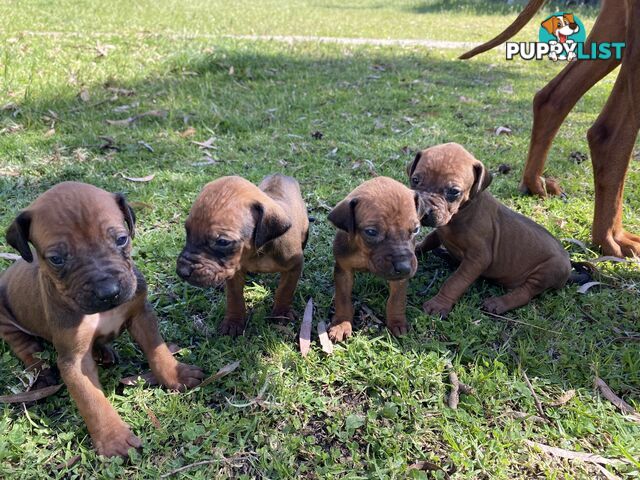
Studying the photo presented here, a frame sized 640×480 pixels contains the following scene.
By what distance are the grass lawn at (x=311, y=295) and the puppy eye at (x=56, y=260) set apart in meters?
0.90

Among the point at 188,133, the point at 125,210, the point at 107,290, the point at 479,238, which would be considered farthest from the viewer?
the point at 188,133

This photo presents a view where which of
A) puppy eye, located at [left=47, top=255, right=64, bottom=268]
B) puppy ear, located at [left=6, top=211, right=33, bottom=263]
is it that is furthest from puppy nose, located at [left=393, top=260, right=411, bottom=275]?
puppy ear, located at [left=6, top=211, right=33, bottom=263]

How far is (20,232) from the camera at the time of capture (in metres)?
2.56

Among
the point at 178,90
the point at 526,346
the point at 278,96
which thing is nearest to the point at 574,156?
the point at 526,346

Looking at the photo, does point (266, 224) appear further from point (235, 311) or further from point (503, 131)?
point (503, 131)

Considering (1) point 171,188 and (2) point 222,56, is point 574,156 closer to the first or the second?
(1) point 171,188

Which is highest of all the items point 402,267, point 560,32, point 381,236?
point 560,32

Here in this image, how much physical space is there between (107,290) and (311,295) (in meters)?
1.78

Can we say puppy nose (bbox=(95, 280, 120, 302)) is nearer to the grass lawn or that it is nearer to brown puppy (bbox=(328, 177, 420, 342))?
the grass lawn

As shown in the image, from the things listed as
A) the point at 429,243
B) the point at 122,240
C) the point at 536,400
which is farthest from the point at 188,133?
the point at 536,400

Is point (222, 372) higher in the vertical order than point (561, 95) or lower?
lower

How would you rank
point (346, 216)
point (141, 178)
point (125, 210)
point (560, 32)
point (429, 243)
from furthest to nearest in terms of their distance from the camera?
point (560, 32)
point (141, 178)
point (429, 243)
point (346, 216)
point (125, 210)

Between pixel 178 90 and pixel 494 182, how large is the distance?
17.7 feet

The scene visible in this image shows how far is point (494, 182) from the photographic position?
558 centimetres
